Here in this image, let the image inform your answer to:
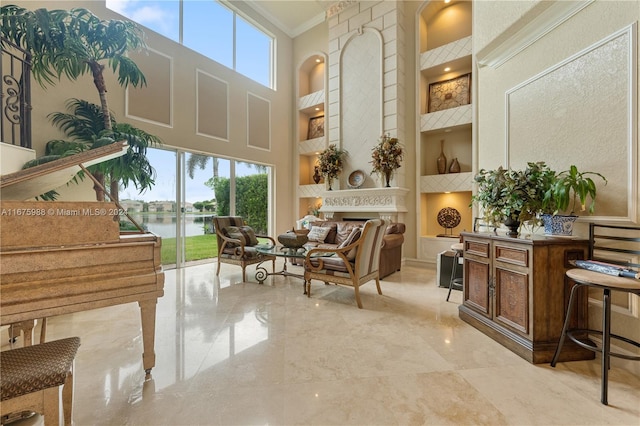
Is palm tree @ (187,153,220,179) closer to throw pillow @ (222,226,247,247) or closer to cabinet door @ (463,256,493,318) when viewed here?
throw pillow @ (222,226,247,247)

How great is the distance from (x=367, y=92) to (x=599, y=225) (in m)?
4.95

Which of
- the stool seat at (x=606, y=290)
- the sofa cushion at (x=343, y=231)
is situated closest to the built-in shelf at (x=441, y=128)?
the sofa cushion at (x=343, y=231)

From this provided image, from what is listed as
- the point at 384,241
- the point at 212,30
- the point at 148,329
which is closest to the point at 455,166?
the point at 384,241

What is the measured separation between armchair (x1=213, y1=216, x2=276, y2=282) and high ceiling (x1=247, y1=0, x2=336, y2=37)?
5573mm

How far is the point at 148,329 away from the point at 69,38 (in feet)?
10.5

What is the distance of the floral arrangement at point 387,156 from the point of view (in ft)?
17.3

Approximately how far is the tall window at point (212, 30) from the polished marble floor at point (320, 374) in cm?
500

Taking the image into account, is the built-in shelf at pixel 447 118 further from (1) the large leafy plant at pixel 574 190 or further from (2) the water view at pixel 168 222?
(2) the water view at pixel 168 222

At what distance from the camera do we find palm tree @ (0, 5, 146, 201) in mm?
2582

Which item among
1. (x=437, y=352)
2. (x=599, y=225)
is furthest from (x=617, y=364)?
(x=437, y=352)

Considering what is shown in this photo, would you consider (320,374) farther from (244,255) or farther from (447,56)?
(447,56)

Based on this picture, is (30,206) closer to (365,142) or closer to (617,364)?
(617,364)

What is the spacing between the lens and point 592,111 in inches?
80.9

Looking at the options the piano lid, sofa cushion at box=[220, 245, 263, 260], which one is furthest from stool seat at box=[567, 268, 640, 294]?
sofa cushion at box=[220, 245, 263, 260]
